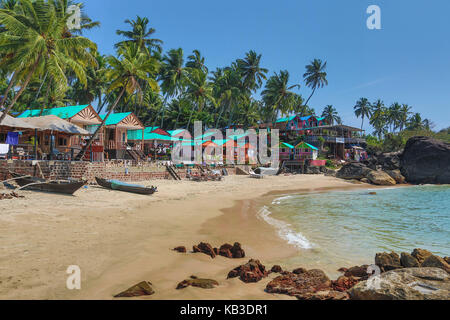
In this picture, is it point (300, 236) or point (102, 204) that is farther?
point (102, 204)

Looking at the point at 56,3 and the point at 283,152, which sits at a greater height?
the point at 56,3

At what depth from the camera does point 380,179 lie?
36.6 m

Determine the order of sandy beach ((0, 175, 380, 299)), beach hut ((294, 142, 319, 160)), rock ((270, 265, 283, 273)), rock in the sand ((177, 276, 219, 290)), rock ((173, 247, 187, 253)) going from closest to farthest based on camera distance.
Answer: sandy beach ((0, 175, 380, 299)), rock in the sand ((177, 276, 219, 290)), rock ((270, 265, 283, 273)), rock ((173, 247, 187, 253)), beach hut ((294, 142, 319, 160))

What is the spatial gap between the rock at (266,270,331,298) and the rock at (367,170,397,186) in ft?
119

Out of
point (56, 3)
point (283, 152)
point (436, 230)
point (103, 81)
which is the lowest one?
point (436, 230)

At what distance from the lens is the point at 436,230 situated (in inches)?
453

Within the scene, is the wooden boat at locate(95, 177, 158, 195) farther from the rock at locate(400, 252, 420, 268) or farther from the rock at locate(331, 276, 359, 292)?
the rock at locate(400, 252, 420, 268)

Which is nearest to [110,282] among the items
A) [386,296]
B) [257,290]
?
[257,290]

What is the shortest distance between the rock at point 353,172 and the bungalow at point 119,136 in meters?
29.0

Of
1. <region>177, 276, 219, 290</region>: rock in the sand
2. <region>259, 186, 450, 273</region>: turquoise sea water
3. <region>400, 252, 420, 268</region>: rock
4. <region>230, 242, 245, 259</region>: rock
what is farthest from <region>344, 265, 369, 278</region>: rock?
<region>177, 276, 219, 290</region>: rock in the sand

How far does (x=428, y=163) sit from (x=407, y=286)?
151 feet

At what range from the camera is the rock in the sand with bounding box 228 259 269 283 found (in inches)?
205

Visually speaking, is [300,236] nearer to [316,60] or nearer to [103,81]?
[103,81]
